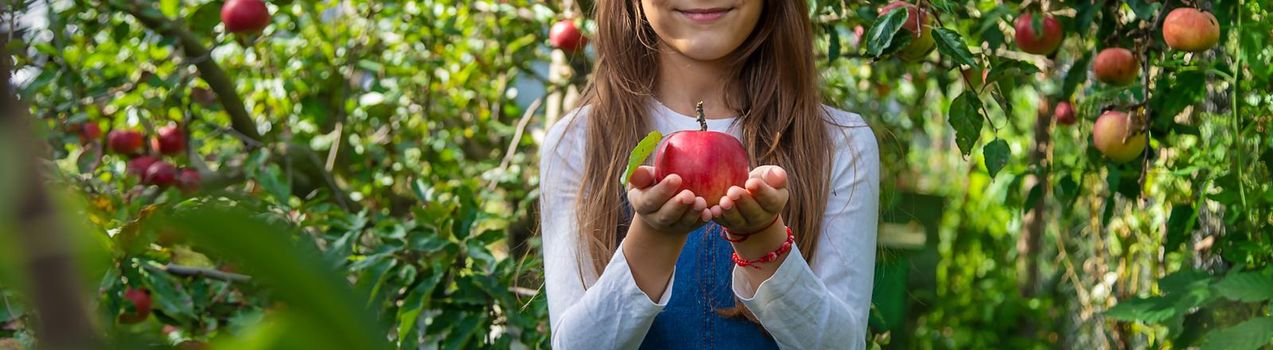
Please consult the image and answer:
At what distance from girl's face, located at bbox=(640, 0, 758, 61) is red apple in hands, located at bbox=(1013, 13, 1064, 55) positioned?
0.80 m

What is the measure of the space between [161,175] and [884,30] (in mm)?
1537

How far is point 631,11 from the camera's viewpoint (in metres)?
1.56

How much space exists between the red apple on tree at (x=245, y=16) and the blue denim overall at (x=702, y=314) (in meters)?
1.43

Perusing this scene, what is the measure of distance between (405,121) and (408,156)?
93 mm

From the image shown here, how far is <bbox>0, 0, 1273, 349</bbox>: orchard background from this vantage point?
74.4 inches

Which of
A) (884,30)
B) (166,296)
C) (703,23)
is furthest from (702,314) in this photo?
(166,296)

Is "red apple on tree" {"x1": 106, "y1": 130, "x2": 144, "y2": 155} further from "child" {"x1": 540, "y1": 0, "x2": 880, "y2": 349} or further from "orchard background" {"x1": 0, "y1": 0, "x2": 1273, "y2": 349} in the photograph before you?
"child" {"x1": 540, "y1": 0, "x2": 880, "y2": 349}

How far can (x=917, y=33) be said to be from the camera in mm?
1704

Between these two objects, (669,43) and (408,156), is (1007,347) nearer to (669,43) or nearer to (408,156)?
(408,156)

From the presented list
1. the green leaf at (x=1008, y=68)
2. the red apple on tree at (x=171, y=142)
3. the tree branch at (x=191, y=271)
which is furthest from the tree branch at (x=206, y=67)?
the green leaf at (x=1008, y=68)

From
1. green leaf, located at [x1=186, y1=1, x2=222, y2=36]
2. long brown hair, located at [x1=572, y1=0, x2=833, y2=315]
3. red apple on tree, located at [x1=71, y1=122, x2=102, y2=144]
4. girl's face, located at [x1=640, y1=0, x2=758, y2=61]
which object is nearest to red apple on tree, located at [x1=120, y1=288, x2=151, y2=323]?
red apple on tree, located at [x1=71, y1=122, x2=102, y2=144]

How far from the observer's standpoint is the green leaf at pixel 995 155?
1866mm

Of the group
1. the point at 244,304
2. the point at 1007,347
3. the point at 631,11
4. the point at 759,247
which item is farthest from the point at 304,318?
the point at 1007,347

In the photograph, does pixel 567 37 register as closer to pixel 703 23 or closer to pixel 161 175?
pixel 161 175
